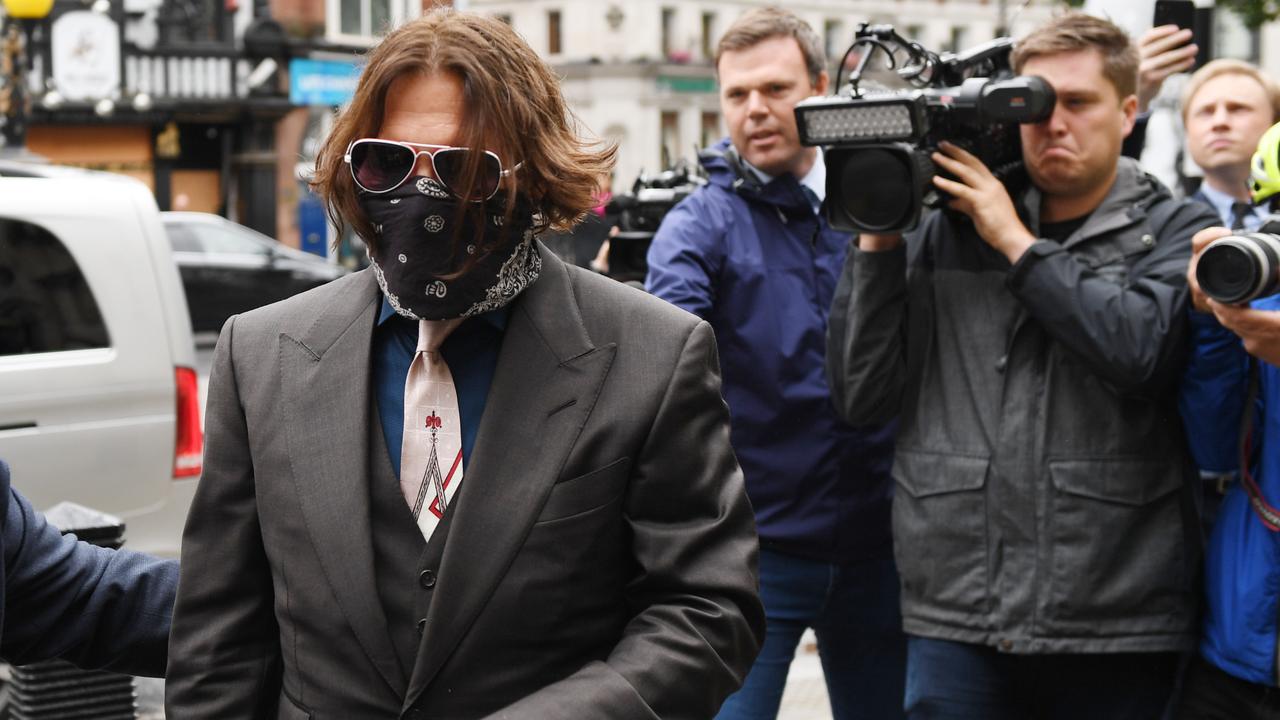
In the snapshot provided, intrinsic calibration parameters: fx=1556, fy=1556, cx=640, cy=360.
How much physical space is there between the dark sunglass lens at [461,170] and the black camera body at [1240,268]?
A: 161 centimetres

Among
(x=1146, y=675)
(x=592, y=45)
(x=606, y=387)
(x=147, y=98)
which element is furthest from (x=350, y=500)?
(x=592, y=45)

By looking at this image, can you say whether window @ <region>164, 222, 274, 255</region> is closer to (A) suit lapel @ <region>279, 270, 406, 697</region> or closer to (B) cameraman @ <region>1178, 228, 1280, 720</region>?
(B) cameraman @ <region>1178, 228, 1280, 720</region>

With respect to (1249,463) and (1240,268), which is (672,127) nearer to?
(1249,463)

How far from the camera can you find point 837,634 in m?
4.14

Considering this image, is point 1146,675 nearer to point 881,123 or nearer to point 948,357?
point 948,357

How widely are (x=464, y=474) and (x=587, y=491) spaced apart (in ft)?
0.58

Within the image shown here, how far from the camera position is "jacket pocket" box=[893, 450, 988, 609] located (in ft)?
11.2

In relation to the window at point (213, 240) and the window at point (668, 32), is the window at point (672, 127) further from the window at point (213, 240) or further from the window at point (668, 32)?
the window at point (213, 240)

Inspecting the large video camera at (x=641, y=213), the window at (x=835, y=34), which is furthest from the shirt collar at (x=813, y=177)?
the window at (x=835, y=34)

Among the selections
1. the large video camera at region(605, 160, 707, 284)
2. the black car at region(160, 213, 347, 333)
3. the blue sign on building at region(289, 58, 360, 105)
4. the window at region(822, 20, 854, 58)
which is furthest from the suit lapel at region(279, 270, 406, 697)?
the window at region(822, 20, 854, 58)

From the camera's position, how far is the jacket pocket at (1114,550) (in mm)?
3305

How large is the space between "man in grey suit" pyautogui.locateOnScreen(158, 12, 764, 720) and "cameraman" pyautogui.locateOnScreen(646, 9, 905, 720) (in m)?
1.74

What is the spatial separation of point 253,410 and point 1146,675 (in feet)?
6.99

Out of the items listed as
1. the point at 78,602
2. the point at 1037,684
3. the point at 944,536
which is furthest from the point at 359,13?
the point at 78,602
